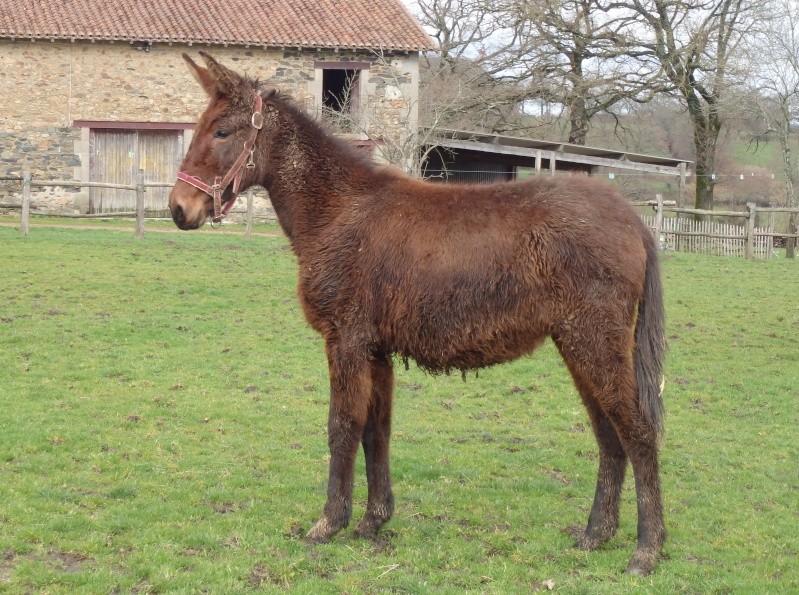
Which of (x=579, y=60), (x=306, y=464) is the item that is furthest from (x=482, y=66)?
(x=306, y=464)

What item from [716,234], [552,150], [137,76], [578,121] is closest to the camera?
[716,234]

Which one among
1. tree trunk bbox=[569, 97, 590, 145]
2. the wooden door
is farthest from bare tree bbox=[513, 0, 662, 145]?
the wooden door

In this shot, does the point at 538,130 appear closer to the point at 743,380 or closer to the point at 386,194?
the point at 743,380

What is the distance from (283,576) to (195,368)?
550cm

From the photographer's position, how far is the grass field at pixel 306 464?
498 cm

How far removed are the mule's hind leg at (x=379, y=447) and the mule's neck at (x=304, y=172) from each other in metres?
1.00

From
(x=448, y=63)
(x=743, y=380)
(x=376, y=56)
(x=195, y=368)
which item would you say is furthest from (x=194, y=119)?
(x=743, y=380)

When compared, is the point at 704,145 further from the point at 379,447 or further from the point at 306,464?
the point at 379,447

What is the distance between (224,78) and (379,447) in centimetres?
256

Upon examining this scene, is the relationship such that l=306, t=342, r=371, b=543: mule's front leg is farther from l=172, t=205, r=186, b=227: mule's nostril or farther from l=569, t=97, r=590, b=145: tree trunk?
l=569, t=97, r=590, b=145: tree trunk

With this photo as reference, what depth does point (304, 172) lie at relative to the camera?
5684 millimetres

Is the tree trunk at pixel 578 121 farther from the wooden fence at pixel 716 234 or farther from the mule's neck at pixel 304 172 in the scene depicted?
the mule's neck at pixel 304 172

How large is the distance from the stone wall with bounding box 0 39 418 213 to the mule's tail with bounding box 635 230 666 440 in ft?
72.2

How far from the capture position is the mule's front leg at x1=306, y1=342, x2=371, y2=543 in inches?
210
